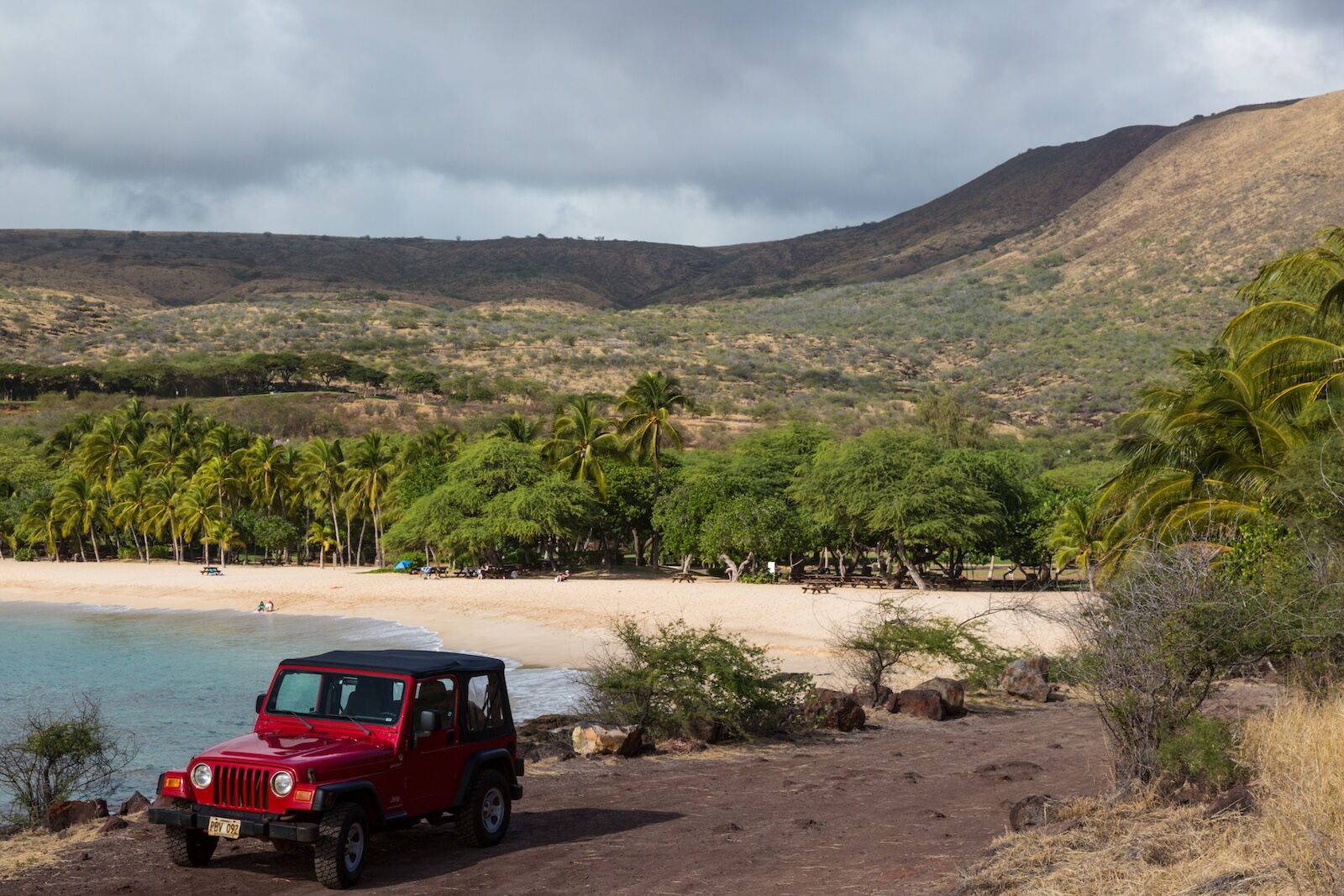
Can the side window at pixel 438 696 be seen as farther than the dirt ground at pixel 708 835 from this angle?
Yes

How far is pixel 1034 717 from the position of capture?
18.8 meters

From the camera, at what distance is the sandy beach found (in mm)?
32969

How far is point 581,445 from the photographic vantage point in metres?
60.5

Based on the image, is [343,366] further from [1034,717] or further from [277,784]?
[277,784]

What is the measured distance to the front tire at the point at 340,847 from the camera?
27.2 ft

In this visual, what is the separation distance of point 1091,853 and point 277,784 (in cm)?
590

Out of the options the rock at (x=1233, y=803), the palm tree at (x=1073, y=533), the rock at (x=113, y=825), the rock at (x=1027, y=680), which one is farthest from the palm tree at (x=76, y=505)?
the rock at (x=1233, y=803)

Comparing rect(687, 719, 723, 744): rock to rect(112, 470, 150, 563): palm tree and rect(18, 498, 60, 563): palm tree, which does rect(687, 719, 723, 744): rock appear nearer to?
rect(112, 470, 150, 563): palm tree

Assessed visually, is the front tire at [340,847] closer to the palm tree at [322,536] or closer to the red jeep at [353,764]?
the red jeep at [353,764]

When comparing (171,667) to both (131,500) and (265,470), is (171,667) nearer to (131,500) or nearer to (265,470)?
(265,470)

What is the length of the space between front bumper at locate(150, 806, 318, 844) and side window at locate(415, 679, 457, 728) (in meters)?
1.28

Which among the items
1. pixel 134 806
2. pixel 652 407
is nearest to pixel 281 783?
pixel 134 806

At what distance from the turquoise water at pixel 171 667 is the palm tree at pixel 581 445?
690 inches

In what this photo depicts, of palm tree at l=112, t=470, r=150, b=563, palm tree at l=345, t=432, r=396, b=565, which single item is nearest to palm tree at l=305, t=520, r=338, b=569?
palm tree at l=345, t=432, r=396, b=565
